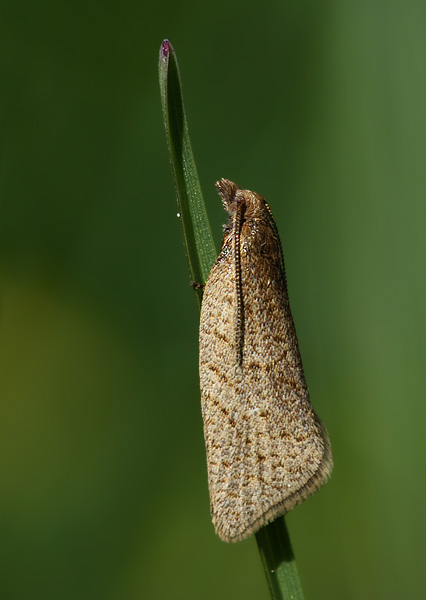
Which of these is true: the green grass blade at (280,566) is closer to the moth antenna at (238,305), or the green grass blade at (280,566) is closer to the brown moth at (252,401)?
the brown moth at (252,401)

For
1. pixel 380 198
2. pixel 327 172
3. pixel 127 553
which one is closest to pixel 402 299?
pixel 380 198

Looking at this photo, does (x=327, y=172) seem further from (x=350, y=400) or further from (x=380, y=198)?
(x=350, y=400)

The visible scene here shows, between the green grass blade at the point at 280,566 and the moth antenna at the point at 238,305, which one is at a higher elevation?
the moth antenna at the point at 238,305

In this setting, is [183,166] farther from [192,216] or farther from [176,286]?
[176,286]

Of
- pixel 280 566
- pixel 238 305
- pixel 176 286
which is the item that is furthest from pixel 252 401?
pixel 176 286

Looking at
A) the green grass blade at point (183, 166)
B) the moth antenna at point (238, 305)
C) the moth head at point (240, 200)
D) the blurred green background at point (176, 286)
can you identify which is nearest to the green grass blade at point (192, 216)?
the green grass blade at point (183, 166)

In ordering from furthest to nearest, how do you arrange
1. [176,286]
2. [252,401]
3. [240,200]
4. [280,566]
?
[176,286], [240,200], [252,401], [280,566]
